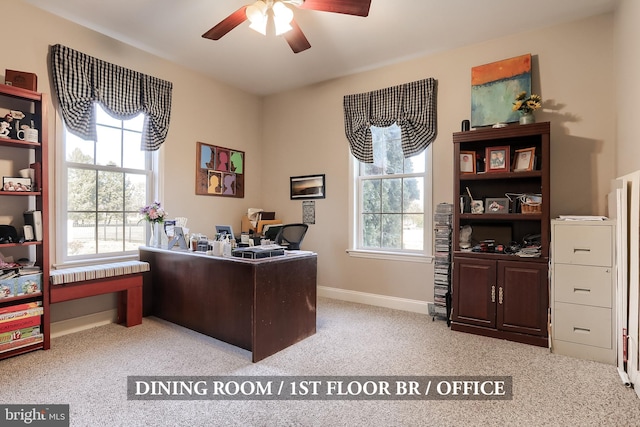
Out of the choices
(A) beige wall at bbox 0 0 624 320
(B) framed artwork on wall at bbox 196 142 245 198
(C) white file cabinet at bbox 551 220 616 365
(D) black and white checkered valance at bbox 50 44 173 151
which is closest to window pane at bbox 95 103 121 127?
(D) black and white checkered valance at bbox 50 44 173 151

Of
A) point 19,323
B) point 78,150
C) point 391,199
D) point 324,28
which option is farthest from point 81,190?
point 391,199

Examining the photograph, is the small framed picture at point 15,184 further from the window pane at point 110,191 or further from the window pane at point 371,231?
the window pane at point 371,231

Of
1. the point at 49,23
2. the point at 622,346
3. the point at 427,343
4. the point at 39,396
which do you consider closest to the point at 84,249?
the point at 39,396

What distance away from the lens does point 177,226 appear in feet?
11.5

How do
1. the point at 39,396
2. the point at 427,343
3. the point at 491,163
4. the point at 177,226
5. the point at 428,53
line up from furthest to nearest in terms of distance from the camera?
1. the point at 428,53
2. the point at 177,226
3. the point at 491,163
4. the point at 427,343
5. the point at 39,396

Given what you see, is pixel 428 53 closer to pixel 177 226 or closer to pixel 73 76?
pixel 177 226

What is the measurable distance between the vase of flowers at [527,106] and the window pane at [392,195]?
1431 mm

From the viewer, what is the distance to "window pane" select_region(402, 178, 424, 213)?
13.0ft

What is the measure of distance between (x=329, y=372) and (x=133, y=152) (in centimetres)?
318

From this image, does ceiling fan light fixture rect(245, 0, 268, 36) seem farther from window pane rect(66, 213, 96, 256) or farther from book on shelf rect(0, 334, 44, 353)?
book on shelf rect(0, 334, 44, 353)

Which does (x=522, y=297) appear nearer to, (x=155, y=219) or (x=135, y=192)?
(x=155, y=219)

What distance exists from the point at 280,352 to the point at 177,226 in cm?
173

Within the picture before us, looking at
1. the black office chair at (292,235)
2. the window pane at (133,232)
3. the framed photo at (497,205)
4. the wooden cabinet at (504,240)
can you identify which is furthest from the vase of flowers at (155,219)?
the framed photo at (497,205)

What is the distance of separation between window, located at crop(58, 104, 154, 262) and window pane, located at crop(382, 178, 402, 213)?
9.29 ft
